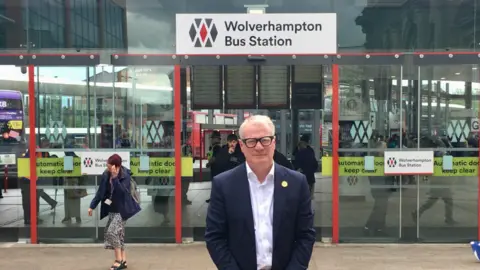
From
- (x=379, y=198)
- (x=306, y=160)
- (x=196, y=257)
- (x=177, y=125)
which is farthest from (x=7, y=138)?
(x=379, y=198)

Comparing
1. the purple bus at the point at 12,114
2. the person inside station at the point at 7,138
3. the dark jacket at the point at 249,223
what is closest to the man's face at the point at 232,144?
the purple bus at the point at 12,114

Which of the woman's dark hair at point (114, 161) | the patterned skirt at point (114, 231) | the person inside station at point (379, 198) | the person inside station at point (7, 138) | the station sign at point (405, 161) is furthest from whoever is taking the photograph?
the person inside station at point (7, 138)

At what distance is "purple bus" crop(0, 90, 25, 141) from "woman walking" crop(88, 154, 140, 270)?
2.59 meters

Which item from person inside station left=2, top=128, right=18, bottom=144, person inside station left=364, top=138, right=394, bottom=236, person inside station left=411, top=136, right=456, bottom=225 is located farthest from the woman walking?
person inside station left=411, top=136, right=456, bottom=225

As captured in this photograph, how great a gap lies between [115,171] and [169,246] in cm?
214

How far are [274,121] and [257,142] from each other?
530 centimetres

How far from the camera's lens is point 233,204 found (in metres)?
2.82

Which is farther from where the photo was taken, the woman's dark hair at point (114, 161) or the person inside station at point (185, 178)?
the person inside station at point (185, 178)

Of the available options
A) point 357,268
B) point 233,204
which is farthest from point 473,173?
point 233,204

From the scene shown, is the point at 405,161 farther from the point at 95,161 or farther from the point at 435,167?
the point at 95,161

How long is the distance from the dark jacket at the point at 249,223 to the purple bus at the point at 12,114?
20.3 ft

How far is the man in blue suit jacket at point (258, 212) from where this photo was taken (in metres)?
2.79

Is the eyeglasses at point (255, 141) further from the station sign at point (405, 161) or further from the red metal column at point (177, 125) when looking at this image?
the station sign at point (405, 161)

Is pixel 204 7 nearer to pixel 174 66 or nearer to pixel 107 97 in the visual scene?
pixel 174 66
